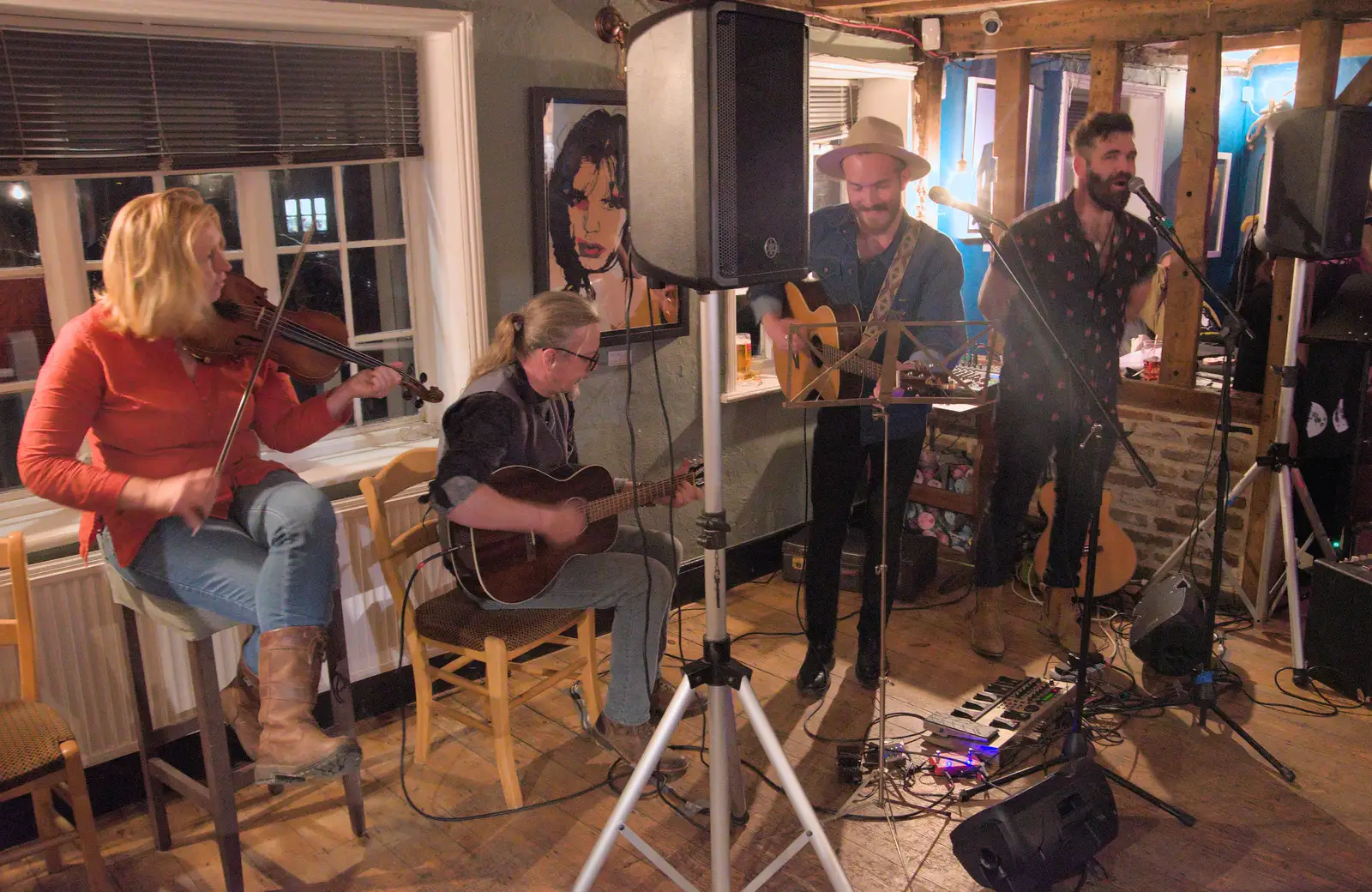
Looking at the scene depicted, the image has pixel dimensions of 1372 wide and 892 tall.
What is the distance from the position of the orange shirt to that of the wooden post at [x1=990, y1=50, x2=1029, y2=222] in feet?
10.9

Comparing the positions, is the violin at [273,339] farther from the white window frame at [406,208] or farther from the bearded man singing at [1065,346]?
the bearded man singing at [1065,346]

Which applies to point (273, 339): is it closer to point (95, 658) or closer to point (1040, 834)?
point (95, 658)

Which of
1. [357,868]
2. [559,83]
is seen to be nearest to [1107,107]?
[559,83]

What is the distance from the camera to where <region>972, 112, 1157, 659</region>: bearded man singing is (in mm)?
3354

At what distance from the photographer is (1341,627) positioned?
10.7ft

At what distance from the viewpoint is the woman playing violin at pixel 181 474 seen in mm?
2084

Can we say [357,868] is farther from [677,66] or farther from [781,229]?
[677,66]

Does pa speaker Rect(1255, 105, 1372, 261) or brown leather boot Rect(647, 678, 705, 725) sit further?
pa speaker Rect(1255, 105, 1372, 261)

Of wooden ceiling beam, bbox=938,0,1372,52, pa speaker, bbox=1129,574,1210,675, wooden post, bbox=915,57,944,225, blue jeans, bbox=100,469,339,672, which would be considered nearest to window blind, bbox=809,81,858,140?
wooden post, bbox=915,57,944,225

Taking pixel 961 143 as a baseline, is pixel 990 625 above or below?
below

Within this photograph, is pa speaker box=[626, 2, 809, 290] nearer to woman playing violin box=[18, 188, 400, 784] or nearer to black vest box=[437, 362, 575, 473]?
black vest box=[437, 362, 575, 473]

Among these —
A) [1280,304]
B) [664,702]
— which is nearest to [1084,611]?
[664,702]

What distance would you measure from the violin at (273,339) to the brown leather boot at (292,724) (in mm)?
588

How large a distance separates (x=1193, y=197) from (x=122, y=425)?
361cm
